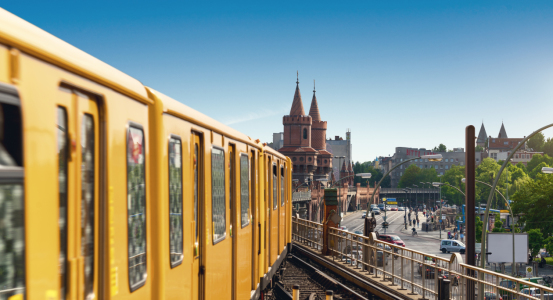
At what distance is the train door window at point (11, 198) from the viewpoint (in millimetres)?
2027

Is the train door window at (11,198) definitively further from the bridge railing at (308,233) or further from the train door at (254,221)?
the bridge railing at (308,233)

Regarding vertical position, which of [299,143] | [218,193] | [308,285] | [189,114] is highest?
[299,143]

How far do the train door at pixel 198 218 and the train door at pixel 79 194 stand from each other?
2097mm

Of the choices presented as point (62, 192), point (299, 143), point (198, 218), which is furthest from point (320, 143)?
point (62, 192)

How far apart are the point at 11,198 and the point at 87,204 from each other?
0.71 meters

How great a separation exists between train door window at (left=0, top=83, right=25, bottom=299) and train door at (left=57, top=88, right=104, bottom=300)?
359mm

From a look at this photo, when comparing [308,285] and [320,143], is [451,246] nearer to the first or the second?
[308,285]

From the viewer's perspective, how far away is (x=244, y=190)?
8.00 metres

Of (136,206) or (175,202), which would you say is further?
(175,202)

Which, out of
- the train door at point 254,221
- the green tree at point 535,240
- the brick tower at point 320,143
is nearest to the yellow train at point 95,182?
the train door at point 254,221

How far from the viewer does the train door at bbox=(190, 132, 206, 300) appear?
501cm

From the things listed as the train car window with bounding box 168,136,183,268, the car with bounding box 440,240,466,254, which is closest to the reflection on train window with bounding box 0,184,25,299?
the train car window with bounding box 168,136,183,268

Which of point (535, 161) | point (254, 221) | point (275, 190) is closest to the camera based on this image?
point (254, 221)

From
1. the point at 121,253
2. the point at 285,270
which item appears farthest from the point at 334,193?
the point at 121,253
